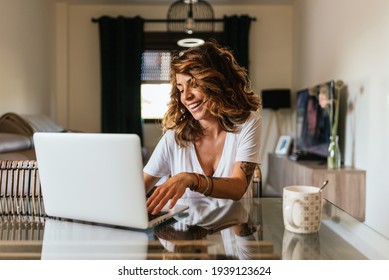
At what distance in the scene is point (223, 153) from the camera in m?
1.39

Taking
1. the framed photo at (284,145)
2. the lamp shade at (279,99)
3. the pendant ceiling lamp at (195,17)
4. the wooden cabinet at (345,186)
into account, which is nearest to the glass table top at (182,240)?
the wooden cabinet at (345,186)

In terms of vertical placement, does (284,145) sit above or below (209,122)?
below

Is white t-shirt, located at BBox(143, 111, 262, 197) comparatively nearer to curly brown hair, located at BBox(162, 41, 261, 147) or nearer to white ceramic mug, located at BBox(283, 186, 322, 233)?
curly brown hair, located at BBox(162, 41, 261, 147)

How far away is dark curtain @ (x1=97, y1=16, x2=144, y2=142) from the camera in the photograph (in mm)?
5020

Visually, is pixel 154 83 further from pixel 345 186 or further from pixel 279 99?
pixel 345 186

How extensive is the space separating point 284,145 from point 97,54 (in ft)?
8.69

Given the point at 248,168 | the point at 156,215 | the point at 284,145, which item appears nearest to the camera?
the point at 156,215

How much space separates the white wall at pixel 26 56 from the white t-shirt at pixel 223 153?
250 centimetres

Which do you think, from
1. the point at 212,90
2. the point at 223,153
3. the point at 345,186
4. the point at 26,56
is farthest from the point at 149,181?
the point at 26,56

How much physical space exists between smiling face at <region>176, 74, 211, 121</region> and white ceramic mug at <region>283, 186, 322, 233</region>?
0.56 meters

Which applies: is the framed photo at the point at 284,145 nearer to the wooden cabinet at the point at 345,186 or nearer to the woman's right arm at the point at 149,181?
the wooden cabinet at the point at 345,186

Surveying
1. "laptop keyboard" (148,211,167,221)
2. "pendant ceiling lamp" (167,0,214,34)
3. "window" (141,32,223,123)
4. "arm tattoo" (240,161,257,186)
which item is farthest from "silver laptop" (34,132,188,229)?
"window" (141,32,223,123)

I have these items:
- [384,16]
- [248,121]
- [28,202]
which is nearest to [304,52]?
[384,16]
